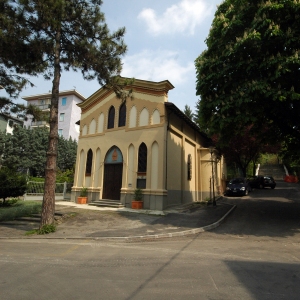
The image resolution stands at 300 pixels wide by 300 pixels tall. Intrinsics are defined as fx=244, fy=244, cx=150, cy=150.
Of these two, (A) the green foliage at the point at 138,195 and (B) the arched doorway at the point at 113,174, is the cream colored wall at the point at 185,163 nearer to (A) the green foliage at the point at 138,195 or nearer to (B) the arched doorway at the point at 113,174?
(A) the green foliage at the point at 138,195

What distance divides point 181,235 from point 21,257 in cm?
546

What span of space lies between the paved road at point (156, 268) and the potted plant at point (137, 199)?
19.9 ft

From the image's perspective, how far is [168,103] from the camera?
49.5ft

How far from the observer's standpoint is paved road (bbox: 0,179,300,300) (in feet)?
12.7

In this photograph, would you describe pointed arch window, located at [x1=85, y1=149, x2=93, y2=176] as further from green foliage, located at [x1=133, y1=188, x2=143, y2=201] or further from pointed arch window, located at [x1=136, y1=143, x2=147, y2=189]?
green foliage, located at [x1=133, y1=188, x2=143, y2=201]

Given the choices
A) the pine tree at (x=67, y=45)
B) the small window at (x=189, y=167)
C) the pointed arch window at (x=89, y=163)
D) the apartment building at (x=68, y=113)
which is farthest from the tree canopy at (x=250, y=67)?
the apartment building at (x=68, y=113)

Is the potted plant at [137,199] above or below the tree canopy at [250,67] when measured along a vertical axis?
below

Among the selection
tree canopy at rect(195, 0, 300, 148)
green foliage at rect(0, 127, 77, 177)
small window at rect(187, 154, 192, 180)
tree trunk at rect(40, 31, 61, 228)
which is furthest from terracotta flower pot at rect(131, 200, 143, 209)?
green foliage at rect(0, 127, 77, 177)

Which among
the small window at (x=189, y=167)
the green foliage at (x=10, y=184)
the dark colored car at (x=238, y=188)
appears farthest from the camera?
the dark colored car at (x=238, y=188)

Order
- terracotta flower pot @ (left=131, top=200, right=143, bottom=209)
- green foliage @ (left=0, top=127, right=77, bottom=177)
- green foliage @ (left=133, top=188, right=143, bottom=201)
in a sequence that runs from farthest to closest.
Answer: green foliage @ (left=0, top=127, right=77, bottom=177) → green foliage @ (left=133, top=188, right=143, bottom=201) → terracotta flower pot @ (left=131, top=200, right=143, bottom=209)

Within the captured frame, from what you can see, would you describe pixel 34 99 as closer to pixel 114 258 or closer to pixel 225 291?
pixel 114 258

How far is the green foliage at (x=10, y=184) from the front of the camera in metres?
14.9

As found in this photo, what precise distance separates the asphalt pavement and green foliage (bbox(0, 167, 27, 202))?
4272mm

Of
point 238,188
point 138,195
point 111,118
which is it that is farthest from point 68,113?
point 238,188
